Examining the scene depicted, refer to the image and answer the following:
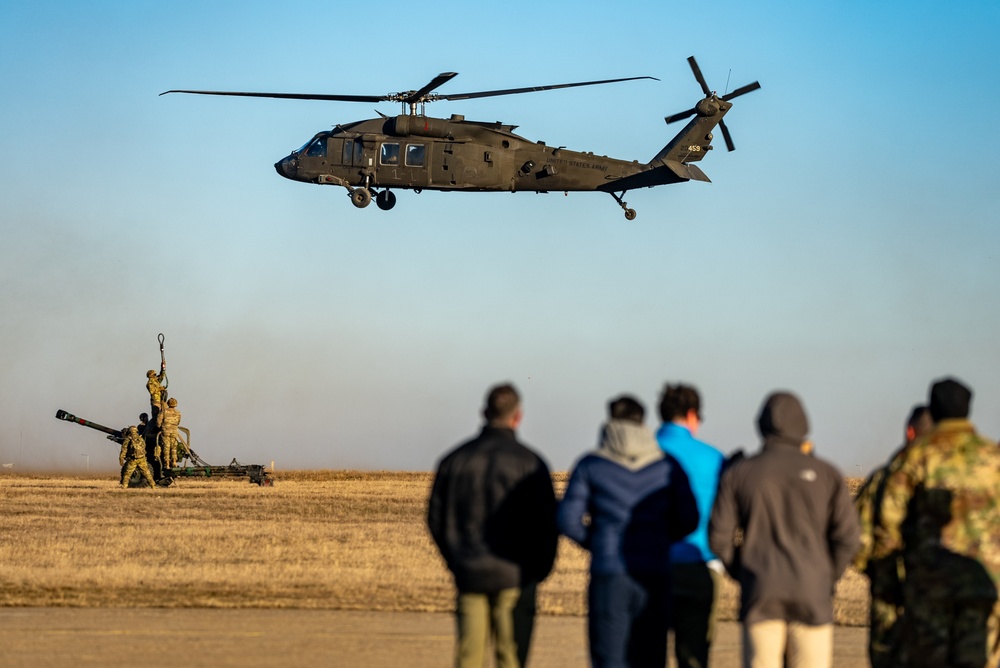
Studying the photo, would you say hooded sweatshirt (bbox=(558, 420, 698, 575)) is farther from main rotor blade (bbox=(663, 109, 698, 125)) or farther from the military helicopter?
main rotor blade (bbox=(663, 109, 698, 125))

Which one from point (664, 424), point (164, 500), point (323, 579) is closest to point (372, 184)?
point (164, 500)

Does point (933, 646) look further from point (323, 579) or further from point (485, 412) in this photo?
point (323, 579)

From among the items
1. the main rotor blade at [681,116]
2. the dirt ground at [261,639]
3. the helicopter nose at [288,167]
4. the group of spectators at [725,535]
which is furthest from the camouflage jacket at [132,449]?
the group of spectators at [725,535]

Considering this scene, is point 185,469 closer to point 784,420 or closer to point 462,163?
point 462,163

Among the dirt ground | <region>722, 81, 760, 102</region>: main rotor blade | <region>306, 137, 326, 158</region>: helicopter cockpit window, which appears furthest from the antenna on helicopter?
the dirt ground

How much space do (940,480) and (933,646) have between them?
0.81m

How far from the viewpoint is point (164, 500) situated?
2788 centimetres

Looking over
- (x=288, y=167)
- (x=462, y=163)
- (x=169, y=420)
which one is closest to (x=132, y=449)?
(x=169, y=420)

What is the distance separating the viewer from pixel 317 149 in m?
32.3

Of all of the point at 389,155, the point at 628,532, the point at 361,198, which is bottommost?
the point at 628,532

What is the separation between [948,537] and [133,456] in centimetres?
2750

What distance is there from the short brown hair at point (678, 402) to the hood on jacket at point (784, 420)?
100 cm

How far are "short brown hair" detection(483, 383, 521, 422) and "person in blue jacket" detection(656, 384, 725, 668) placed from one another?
2.99 ft

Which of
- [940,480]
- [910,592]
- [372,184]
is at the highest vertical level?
[372,184]
